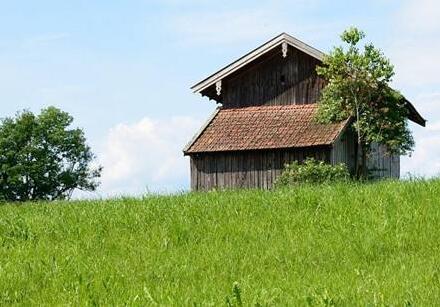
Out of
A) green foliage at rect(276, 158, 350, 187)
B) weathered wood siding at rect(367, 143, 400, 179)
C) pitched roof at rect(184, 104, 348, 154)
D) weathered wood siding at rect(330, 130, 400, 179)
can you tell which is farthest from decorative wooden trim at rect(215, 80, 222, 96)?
weathered wood siding at rect(367, 143, 400, 179)

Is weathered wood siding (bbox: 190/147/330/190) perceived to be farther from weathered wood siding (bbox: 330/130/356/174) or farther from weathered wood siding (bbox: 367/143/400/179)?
weathered wood siding (bbox: 367/143/400/179)

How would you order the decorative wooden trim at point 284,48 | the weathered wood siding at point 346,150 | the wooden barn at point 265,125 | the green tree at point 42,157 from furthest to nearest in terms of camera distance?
the green tree at point 42,157 → the decorative wooden trim at point 284,48 → the weathered wood siding at point 346,150 → the wooden barn at point 265,125

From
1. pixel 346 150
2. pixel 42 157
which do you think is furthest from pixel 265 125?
pixel 42 157

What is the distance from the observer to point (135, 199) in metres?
14.5

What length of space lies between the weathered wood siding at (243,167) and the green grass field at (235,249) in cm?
1618

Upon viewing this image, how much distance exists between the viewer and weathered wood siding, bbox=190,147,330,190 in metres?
30.3

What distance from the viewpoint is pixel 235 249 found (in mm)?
9812

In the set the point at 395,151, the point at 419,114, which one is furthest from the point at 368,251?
the point at 419,114

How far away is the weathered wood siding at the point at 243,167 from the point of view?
30344 millimetres

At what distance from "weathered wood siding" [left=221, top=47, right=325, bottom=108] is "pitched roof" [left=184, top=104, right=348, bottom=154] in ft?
1.45

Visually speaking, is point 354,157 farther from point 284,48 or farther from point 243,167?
point 284,48

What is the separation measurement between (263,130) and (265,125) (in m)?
0.45

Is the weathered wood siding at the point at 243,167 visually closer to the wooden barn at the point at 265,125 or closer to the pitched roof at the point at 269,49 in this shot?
the wooden barn at the point at 265,125

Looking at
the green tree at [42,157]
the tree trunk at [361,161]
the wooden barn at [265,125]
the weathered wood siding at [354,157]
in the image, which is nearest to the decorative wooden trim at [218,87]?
the wooden barn at [265,125]
